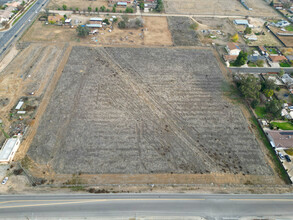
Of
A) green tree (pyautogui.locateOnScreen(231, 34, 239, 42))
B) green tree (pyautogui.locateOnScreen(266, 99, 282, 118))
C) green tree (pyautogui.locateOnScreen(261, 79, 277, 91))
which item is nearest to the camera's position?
green tree (pyautogui.locateOnScreen(266, 99, 282, 118))

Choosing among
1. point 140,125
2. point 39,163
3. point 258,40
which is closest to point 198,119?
point 140,125

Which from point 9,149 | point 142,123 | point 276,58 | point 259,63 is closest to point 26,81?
point 9,149

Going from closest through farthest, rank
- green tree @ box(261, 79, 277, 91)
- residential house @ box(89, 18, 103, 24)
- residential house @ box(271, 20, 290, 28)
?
green tree @ box(261, 79, 277, 91)
residential house @ box(89, 18, 103, 24)
residential house @ box(271, 20, 290, 28)

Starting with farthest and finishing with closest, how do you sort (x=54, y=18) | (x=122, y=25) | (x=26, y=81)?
(x=54, y=18), (x=122, y=25), (x=26, y=81)

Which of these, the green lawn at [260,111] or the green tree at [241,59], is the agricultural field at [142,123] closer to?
the green lawn at [260,111]

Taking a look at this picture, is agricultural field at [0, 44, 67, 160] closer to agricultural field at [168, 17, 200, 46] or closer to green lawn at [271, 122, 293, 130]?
agricultural field at [168, 17, 200, 46]

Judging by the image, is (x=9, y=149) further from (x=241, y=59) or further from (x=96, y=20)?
(x=241, y=59)

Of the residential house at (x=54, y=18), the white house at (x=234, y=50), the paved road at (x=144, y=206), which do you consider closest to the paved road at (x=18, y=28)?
the residential house at (x=54, y=18)

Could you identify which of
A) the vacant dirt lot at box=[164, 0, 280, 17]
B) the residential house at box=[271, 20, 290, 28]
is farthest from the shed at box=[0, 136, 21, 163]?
the residential house at box=[271, 20, 290, 28]
